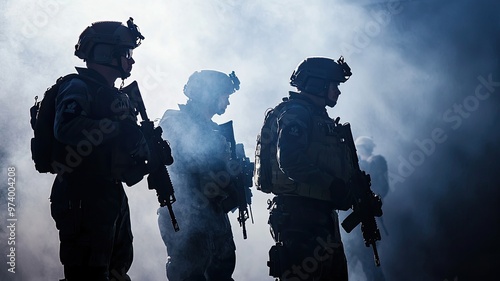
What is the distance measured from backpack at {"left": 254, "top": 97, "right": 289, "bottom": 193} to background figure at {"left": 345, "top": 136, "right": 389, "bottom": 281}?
4905 mm

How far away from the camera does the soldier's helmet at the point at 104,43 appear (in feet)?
12.2

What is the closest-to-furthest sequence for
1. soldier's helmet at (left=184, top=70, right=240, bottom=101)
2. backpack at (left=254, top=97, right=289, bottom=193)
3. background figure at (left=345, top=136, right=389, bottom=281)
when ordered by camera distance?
backpack at (left=254, top=97, right=289, bottom=193), soldier's helmet at (left=184, top=70, right=240, bottom=101), background figure at (left=345, top=136, right=389, bottom=281)

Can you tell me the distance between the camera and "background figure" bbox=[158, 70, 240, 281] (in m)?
5.49

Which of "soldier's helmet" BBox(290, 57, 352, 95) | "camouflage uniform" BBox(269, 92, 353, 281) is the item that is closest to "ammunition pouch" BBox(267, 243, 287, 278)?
"camouflage uniform" BBox(269, 92, 353, 281)

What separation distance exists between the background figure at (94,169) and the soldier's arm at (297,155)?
1.04m

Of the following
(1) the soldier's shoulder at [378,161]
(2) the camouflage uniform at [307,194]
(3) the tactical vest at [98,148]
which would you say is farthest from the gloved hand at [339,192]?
(1) the soldier's shoulder at [378,161]

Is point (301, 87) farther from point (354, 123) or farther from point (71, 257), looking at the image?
point (354, 123)

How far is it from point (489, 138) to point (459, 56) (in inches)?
62.0

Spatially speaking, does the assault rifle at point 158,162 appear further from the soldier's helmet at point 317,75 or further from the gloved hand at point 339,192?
the soldier's helmet at point 317,75

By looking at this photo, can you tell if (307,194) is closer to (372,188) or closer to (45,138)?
(45,138)

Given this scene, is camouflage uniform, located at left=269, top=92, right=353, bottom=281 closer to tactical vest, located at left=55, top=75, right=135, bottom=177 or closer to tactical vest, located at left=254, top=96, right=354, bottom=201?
tactical vest, located at left=254, top=96, right=354, bottom=201

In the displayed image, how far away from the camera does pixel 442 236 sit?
385 inches

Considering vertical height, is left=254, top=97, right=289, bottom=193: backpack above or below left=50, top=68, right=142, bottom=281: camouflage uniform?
above

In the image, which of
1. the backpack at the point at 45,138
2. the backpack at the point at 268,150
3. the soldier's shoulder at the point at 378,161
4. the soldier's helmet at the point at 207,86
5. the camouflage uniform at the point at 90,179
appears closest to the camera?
the camouflage uniform at the point at 90,179
